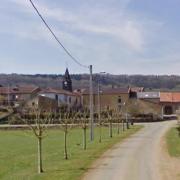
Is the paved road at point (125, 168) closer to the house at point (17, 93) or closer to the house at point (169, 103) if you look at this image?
→ the house at point (169, 103)

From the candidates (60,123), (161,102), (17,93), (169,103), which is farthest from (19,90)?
(60,123)

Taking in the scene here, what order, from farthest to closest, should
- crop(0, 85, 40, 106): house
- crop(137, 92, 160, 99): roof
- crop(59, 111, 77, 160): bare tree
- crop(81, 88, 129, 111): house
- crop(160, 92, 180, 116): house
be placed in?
crop(137, 92, 160, 99): roof → crop(160, 92, 180, 116): house → crop(81, 88, 129, 111): house → crop(0, 85, 40, 106): house → crop(59, 111, 77, 160): bare tree

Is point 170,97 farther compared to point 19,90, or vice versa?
point 170,97

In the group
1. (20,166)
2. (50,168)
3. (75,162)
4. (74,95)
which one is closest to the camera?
(50,168)

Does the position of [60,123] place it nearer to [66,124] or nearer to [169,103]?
[66,124]

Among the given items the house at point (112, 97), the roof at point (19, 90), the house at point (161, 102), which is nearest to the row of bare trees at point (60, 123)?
the house at point (161, 102)

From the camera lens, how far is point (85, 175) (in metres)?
20.3

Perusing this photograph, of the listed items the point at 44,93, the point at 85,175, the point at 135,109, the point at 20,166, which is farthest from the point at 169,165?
the point at 44,93

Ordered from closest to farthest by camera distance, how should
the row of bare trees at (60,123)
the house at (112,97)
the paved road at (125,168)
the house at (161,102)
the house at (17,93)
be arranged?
the paved road at (125,168)
the row of bare trees at (60,123)
the house at (161,102)
the house at (17,93)
the house at (112,97)

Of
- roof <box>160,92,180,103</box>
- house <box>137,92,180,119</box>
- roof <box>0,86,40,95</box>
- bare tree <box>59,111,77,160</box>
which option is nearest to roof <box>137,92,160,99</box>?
house <box>137,92,180,119</box>

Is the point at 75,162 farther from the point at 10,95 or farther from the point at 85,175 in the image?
the point at 10,95

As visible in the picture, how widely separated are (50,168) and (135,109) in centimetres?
9901

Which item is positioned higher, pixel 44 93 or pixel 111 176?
pixel 44 93

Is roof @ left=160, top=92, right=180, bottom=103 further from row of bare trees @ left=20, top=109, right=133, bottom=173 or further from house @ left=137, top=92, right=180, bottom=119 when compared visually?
row of bare trees @ left=20, top=109, right=133, bottom=173
